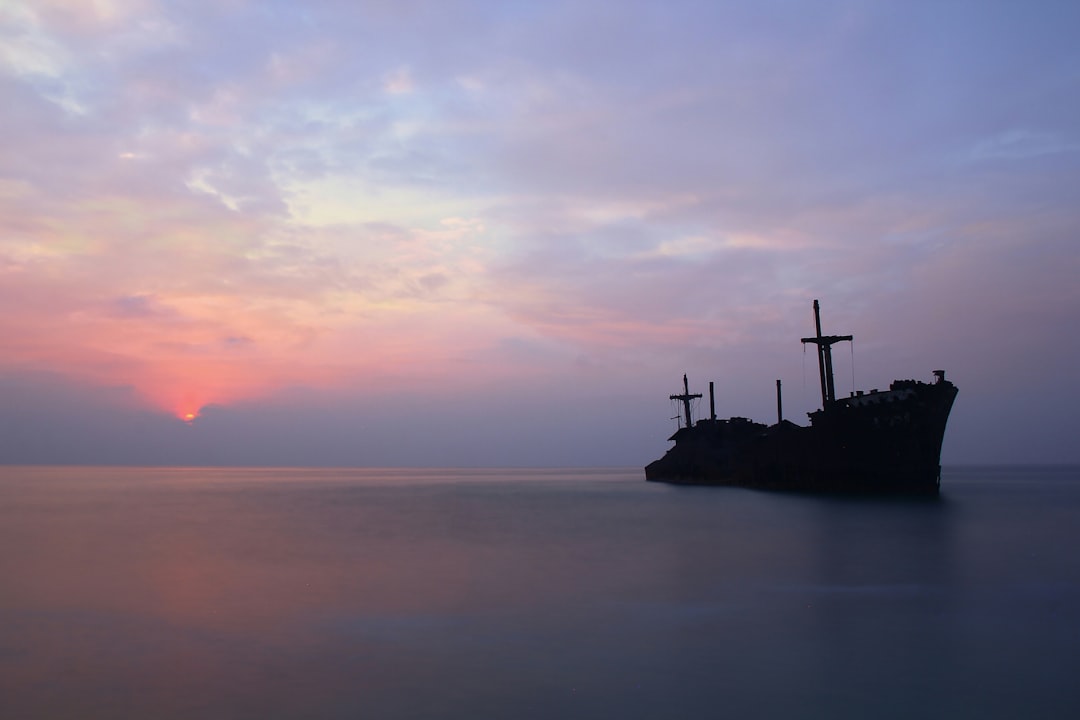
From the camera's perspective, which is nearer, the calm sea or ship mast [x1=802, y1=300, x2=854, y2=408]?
the calm sea

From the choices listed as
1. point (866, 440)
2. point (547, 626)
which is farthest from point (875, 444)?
point (547, 626)

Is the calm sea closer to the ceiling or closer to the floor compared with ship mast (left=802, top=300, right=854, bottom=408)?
closer to the floor

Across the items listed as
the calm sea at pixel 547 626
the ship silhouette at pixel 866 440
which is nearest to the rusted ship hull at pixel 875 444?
the ship silhouette at pixel 866 440

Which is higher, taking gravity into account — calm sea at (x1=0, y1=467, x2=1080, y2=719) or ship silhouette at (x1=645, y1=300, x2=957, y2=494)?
ship silhouette at (x1=645, y1=300, x2=957, y2=494)

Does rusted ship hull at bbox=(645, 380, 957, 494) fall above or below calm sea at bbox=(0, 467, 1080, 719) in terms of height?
above

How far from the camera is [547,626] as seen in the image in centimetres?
1395

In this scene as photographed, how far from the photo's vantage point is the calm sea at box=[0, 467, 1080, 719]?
31.7 feet

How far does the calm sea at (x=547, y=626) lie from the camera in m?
9.65

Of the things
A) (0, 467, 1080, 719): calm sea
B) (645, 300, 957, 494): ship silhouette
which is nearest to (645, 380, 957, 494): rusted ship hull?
(645, 300, 957, 494): ship silhouette

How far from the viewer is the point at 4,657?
11.7 meters

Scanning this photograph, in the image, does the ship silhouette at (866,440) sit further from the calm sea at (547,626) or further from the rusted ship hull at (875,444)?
the calm sea at (547,626)

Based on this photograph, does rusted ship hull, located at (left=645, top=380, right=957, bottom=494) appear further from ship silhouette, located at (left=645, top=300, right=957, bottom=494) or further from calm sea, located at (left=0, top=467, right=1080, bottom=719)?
calm sea, located at (left=0, top=467, right=1080, bottom=719)

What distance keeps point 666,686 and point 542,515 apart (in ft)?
116

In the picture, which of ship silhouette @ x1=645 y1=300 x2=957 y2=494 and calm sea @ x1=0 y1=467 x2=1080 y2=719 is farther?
ship silhouette @ x1=645 y1=300 x2=957 y2=494
